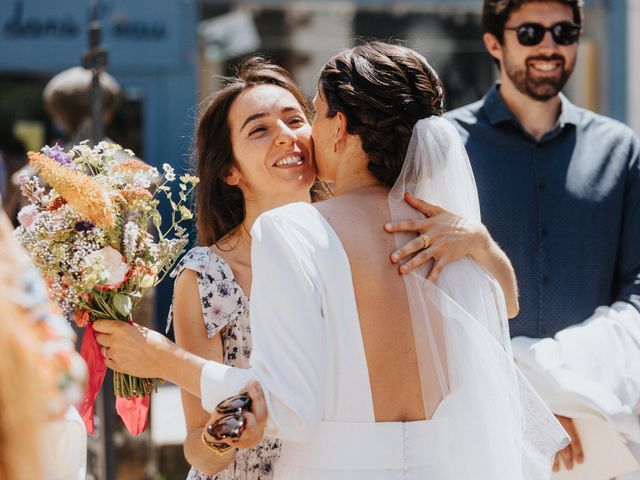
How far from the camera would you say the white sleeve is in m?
2.20

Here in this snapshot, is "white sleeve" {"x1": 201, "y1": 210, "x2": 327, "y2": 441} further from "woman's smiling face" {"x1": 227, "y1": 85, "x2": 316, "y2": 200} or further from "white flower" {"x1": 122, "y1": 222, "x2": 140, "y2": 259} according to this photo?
"woman's smiling face" {"x1": 227, "y1": 85, "x2": 316, "y2": 200}

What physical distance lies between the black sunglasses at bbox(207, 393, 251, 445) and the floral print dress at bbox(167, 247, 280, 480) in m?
0.56

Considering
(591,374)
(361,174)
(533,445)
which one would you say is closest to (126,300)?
(361,174)

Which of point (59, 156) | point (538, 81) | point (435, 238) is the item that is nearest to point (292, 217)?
point (435, 238)

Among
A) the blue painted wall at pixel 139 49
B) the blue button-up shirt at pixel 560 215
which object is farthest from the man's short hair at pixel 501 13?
the blue painted wall at pixel 139 49

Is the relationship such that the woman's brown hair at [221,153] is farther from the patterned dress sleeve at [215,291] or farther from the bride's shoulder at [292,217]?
the bride's shoulder at [292,217]

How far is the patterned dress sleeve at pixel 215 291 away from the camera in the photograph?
276 centimetres

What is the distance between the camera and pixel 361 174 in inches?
96.9

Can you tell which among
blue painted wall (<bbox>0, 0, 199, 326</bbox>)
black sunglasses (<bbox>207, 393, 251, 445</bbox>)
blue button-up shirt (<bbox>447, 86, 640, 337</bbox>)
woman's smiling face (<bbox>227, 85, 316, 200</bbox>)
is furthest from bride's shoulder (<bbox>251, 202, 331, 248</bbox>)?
blue painted wall (<bbox>0, 0, 199, 326</bbox>)

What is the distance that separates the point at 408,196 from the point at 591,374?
1.33 m

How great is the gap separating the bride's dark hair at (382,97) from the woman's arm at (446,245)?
4.7 inches

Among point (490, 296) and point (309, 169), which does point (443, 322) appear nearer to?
point (490, 296)

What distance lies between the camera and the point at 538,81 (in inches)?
148

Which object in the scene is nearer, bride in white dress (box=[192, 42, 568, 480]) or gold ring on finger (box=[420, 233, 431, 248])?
bride in white dress (box=[192, 42, 568, 480])
